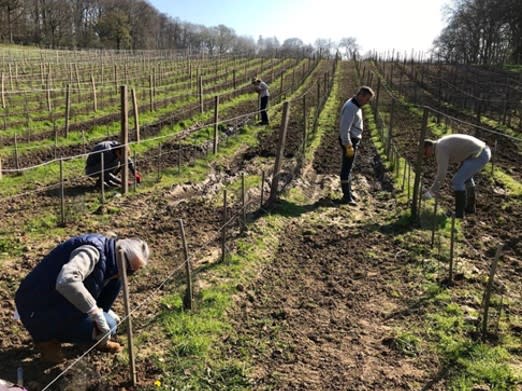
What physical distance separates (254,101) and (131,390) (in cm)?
1831

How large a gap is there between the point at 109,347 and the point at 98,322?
41cm

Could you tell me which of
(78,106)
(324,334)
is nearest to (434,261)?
(324,334)

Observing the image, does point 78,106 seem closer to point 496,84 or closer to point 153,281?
point 153,281

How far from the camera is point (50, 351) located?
11.9 ft

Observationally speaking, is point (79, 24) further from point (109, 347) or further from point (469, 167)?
point (109, 347)

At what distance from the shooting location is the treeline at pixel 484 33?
51.2 meters

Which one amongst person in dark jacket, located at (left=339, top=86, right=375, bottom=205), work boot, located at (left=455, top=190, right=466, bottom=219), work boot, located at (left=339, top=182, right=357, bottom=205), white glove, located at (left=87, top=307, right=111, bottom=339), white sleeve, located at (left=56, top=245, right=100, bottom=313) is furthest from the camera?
work boot, located at (left=339, top=182, right=357, bottom=205)

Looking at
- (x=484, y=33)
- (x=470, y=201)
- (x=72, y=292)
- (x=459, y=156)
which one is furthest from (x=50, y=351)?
(x=484, y=33)

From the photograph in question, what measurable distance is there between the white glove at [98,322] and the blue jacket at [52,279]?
0.16 metres

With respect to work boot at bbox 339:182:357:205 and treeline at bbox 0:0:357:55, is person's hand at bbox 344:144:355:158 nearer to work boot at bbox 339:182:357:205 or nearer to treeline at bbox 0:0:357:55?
work boot at bbox 339:182:357:205

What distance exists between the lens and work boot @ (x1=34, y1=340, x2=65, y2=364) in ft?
11.8

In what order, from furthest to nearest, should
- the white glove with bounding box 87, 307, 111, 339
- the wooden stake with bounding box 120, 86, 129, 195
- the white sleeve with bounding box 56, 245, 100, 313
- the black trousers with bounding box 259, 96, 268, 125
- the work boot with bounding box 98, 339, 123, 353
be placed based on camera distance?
1. the black trousers with bounding box 259, 96, 268, 125
2. the wooden stake with bounding box 120, 86, 129, 195
3. the work boot with bounding box 98, 339, 123, 353
4. the white glove with bounding box 87, 307, 111, 339
5. the white sleeve with bounding box 56, 245, 100, 313

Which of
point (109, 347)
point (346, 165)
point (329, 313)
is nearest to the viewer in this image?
point (109, 347)

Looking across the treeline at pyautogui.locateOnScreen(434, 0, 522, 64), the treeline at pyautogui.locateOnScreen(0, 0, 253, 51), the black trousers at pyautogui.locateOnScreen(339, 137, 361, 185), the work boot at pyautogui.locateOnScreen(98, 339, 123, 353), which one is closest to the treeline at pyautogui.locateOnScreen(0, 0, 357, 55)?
the treeline at pyautogui.locateOnScreen(0, 0, 253, 51)
